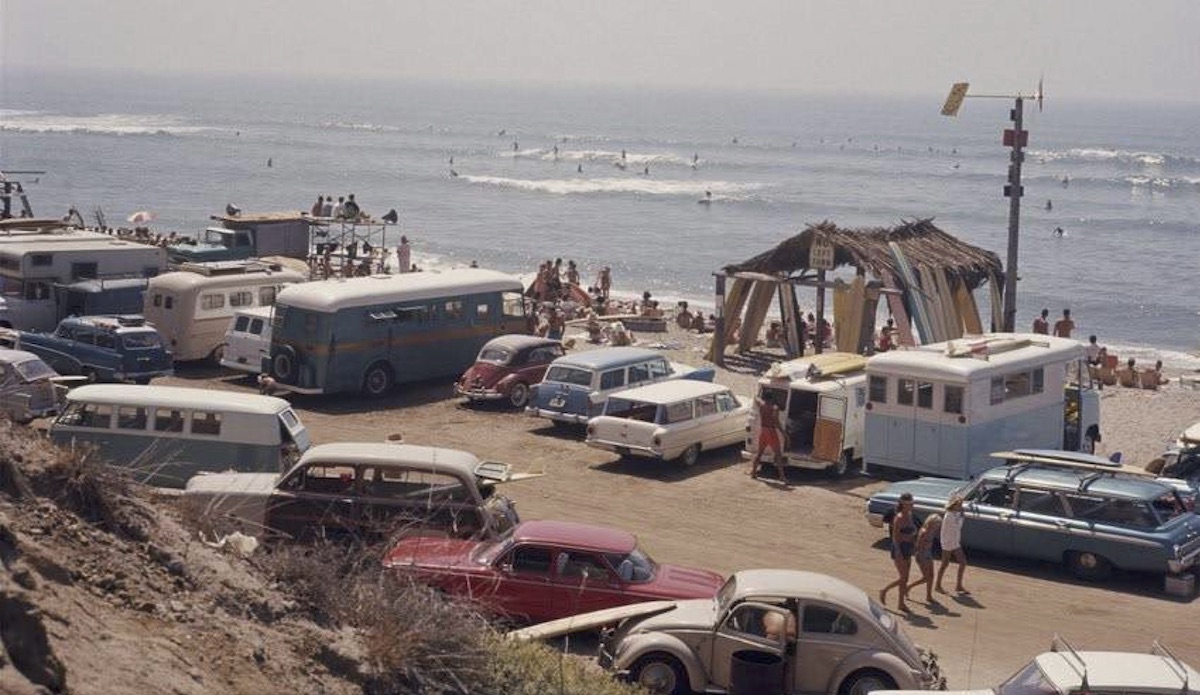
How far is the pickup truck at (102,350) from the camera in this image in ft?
83.1

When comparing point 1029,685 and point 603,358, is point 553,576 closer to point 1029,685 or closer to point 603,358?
point 1029,685

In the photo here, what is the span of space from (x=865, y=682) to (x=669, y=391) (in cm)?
1074

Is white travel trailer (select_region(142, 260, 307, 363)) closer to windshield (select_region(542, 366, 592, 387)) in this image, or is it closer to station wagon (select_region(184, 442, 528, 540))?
windshield (select_region(542, 366, 592, 387))

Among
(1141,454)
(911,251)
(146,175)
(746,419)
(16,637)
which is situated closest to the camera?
(16,637)

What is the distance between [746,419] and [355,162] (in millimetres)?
101178

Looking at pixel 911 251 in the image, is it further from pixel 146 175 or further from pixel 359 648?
pixel 146 175

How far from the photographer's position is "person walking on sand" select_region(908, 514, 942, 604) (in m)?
16.9

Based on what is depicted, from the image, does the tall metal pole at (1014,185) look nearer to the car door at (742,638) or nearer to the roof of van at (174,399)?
the roof of van at (174,399)

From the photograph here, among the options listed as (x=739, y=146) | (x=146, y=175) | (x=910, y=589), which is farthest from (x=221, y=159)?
(x=910, y=589)

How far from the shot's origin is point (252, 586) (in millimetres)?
10281

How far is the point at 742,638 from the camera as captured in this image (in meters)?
13.0

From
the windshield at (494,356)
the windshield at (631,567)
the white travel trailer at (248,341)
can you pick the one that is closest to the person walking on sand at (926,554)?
the windshield at (631,567)

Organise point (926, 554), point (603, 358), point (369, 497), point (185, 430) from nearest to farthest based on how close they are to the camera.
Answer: point (369, 497), point (926, 554), point (185, 430), point (603, 358)

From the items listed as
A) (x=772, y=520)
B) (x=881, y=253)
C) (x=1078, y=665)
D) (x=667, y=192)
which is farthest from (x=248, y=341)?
(x=667, y=192)
